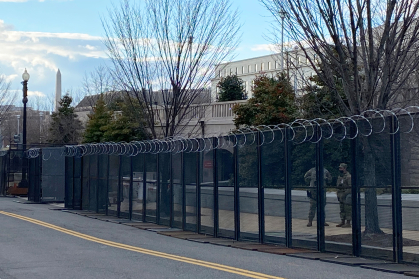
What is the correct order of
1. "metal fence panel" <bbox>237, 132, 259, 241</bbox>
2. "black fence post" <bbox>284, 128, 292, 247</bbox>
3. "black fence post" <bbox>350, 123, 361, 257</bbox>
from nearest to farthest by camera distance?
"black fence post" <bbox>350, 123, 361, 257</bbox> < "black fence post" <bbox>284, 128, 292, 247</bbox> < "metal fence panel" <bbox>237, 132, 259, 241</bbox>

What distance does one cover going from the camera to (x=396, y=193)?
33.1 feet

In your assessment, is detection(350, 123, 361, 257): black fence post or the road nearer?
the road

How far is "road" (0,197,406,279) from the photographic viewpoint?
29.8 ft

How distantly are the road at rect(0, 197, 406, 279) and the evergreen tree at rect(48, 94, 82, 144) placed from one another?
119 feet

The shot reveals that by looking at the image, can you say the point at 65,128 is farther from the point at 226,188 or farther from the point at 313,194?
the point at 313,194

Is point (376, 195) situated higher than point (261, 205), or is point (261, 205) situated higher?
point (376, 195)

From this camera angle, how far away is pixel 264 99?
26.0 meters

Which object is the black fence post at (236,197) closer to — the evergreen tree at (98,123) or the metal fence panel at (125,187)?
the metal fence panel at (125,187)

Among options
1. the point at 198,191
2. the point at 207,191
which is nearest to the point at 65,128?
the point at 198,191

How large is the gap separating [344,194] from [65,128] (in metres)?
43.3

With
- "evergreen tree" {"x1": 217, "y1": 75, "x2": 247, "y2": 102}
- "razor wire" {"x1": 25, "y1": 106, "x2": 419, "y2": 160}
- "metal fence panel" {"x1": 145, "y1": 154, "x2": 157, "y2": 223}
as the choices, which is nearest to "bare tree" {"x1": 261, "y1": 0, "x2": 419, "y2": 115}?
"razor wire" {"x1": 25, "y1": 106, "x2": 419, "y2": 160}

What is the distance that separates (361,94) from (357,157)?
115 inches

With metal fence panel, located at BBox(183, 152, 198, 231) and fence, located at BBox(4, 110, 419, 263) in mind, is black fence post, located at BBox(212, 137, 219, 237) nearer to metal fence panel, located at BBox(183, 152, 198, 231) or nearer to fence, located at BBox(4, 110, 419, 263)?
fence, located at BBox(4, 110, 419, 263)

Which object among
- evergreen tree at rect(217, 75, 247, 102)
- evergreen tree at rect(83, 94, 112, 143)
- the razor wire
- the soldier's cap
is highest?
evergreen tree at rect(217, 75, 247, 102)
